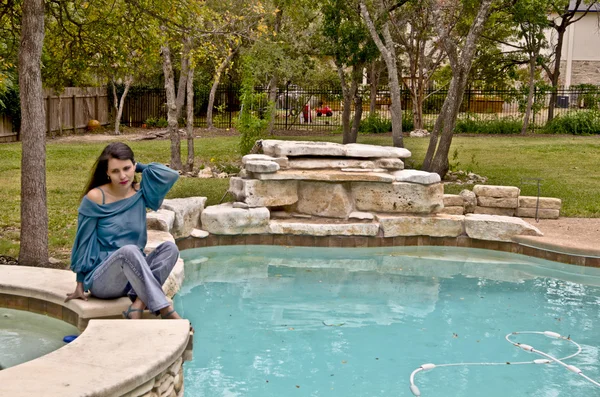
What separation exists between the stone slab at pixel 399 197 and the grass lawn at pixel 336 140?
7.37 feet

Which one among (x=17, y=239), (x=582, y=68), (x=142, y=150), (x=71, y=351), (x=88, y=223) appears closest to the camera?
(x=71, y=351)

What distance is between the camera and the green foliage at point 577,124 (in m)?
23.6

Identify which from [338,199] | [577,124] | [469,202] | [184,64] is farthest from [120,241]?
[577,124]

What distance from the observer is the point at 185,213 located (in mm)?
9977

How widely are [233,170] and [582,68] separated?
34768 millimetres

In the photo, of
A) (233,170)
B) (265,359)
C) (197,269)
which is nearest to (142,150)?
(233,170)

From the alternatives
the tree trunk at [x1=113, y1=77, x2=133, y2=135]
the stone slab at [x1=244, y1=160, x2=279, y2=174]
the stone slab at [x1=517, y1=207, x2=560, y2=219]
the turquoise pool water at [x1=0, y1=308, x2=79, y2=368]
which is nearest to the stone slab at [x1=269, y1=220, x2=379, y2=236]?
the stone slab at [x1=244, y1=160, x2=279, y2=174]

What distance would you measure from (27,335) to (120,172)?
1.30 meters

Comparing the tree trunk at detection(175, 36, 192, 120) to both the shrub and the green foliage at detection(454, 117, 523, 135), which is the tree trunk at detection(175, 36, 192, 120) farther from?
the green foliage at detection(454, 117, 523, 135)

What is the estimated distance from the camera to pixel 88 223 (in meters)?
5.48

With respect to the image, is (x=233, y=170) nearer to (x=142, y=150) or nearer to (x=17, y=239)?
(x=142, y=150)

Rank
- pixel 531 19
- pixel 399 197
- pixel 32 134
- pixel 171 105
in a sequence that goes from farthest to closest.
→ pixel 531 19, pixel 171 105, pixel 399 197, pixel 32 134

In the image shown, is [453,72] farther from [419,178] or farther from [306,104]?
[306,104]

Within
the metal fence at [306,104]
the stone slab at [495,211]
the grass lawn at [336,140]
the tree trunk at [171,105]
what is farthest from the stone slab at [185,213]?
the metal fence at [306,104]
